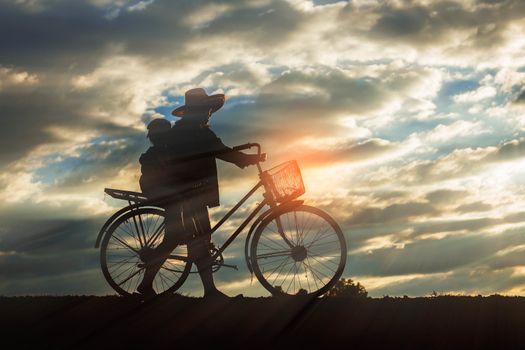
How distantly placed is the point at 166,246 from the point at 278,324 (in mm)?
2422

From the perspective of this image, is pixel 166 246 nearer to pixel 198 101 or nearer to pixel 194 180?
pixel 194 180

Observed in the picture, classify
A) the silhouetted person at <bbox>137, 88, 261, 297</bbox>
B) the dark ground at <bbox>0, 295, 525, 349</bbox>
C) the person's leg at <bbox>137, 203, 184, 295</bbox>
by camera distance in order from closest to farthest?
the dark ground at <bbox>0, 295, 525, 349</bbox>
the silhouetted person at <bbox>137, 88, 261, 297</bbox>
the person's leg at <bbox>137, 203, 184, 295</bbox>

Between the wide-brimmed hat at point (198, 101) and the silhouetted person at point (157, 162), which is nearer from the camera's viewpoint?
the silhouetted person at point (157, 162)

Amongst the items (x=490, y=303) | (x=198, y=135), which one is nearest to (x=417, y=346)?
(x=490, y=303)

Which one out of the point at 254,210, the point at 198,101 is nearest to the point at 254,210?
the point at 254,210

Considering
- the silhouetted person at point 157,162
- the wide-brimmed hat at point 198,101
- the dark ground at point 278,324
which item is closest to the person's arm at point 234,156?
the wide-brimmed hat at point 198,101

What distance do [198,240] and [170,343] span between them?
91.0 inches

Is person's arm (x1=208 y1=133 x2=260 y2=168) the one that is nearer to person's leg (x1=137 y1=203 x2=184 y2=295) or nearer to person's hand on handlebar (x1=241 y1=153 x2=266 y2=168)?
person's hand on handlebar (x1=241 y1=153 x2=266 y2=168)

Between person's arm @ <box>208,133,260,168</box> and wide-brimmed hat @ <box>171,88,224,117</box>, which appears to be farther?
wide-brimmed hat @ <box>171,88,224,117</box>

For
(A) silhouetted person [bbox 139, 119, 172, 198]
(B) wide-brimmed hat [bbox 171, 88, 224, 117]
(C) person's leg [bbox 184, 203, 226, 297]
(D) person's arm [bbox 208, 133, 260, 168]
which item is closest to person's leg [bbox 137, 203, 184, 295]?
(C) person's leg [bbox 184, 203, 226, 297]

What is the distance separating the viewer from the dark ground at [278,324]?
9195 mm

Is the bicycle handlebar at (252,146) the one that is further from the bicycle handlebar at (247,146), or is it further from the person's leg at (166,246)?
the person's leg at (166,246)

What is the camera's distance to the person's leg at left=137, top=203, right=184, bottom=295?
11242 mm

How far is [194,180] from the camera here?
11195 millimetres
